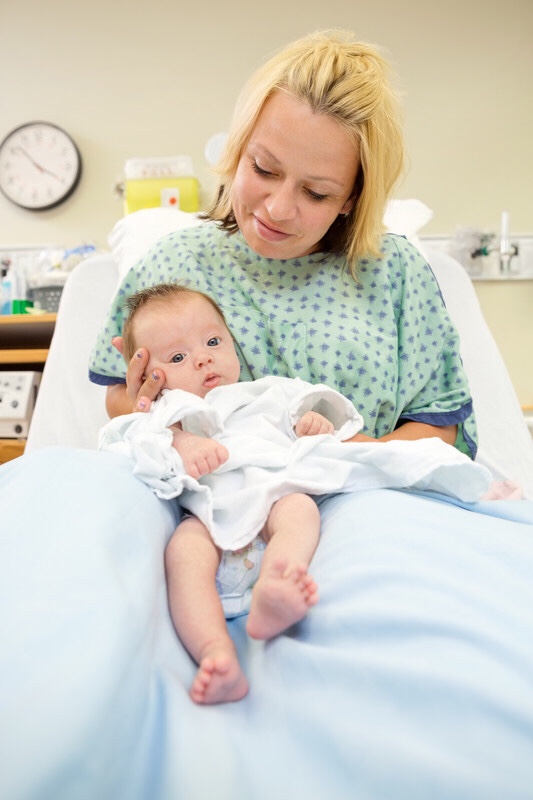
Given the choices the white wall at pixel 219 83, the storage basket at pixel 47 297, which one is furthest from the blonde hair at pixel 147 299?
the white wall at pixel 219 83

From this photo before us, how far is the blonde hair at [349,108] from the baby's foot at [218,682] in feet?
2.87

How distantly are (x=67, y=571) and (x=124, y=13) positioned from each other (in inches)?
126

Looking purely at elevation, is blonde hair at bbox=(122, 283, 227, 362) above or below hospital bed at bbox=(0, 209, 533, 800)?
above

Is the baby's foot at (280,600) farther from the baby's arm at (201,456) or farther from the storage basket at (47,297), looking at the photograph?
the storage basket at (47,297)

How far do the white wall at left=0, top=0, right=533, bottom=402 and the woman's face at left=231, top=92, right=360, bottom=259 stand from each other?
1.96 meters

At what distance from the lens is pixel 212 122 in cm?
315

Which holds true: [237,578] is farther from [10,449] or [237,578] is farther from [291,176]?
[10,449]

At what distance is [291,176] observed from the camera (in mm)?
1177

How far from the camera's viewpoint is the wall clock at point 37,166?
318cm

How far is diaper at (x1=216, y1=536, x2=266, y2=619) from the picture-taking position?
0.84 m

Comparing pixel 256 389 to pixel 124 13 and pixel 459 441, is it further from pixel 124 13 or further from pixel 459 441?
pixel 124 13

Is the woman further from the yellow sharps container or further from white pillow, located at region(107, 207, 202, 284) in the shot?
the yellow sharps container

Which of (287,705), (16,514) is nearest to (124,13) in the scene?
(16,514)

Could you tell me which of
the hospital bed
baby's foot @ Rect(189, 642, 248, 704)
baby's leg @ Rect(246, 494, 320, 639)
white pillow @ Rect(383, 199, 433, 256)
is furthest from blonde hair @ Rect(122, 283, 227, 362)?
white pillow @ Rect(383, 199, 433, 256)
